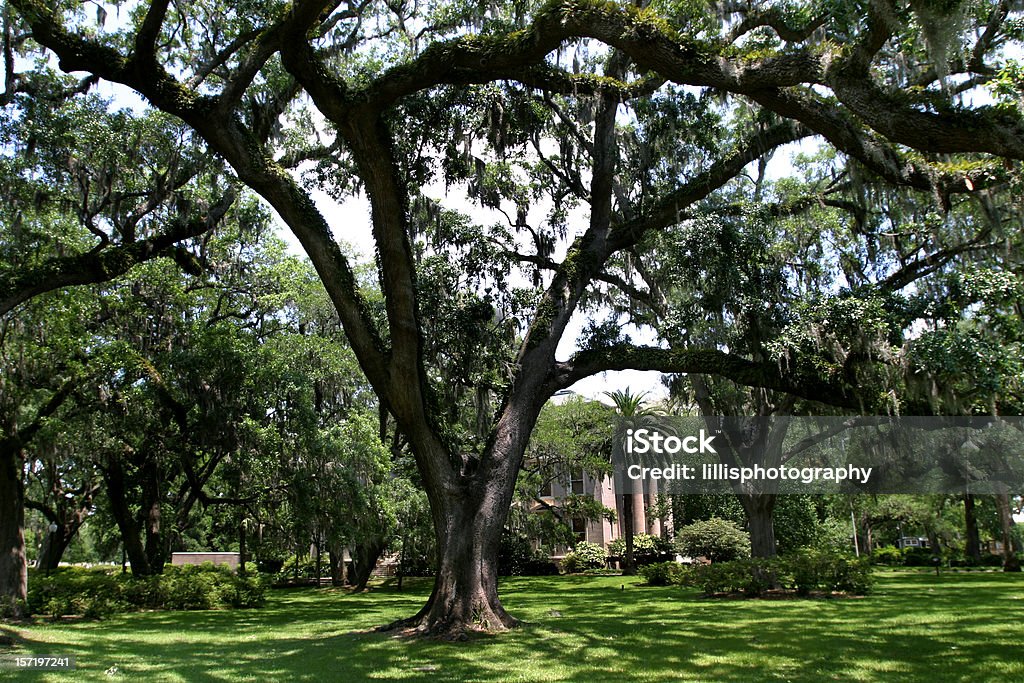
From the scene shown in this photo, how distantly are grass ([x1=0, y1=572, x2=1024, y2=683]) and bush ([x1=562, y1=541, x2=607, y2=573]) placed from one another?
1662cm

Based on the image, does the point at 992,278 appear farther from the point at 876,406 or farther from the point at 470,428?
the point at 470,428

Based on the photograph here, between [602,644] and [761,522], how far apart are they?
1051 centimetres

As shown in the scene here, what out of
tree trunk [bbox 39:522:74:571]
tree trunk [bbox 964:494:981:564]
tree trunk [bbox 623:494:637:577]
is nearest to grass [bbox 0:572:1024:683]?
tree trunk [bbox 39:522:74:571]

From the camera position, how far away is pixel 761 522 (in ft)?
64.7

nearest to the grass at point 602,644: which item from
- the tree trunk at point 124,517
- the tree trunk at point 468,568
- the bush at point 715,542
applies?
the tree trunk at point 468,568

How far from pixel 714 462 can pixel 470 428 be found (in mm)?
7142

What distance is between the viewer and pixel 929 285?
46.3 feet

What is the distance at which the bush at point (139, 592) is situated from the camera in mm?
16469

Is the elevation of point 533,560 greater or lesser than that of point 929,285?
lesser

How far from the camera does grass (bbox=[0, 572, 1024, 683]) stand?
8281mm

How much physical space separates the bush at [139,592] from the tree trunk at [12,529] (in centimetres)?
78

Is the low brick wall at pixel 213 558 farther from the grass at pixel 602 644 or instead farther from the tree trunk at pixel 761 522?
the tree trunk at pixel 761 522

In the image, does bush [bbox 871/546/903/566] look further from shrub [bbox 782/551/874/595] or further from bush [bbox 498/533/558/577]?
shrub [bbox 782/551/874/595]

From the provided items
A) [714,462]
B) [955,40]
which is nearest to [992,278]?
[955,40]
